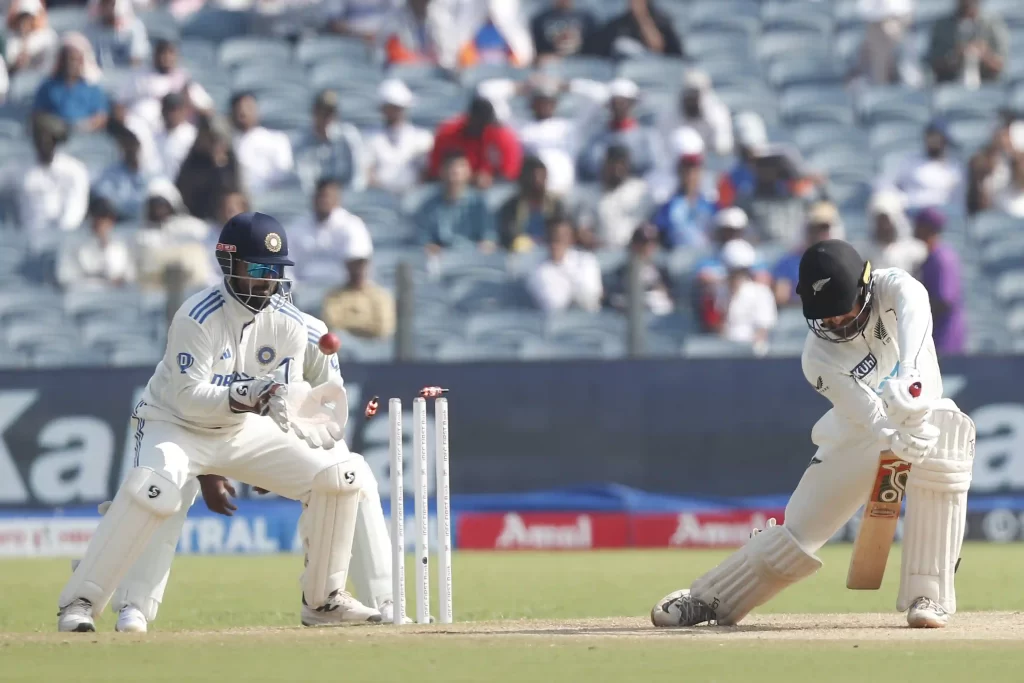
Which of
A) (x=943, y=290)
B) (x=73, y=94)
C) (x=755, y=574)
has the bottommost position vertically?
(x=755, y=574)

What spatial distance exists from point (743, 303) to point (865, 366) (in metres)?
6.51

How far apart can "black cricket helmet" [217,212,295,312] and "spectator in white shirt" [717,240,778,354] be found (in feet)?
21.4

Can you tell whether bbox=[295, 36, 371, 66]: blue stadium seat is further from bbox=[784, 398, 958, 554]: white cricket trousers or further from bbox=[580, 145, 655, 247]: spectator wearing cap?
bbox=[784, 398, 958, 554]: white cricket trousers

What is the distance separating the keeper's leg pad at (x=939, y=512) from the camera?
738 centimetres

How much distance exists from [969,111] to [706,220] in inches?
131

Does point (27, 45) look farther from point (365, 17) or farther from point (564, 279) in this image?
point (564, 279)

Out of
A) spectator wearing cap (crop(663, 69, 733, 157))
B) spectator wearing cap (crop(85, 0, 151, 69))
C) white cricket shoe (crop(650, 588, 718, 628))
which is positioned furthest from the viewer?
spectator wearing cap (crop(85, 0, 151, 69))

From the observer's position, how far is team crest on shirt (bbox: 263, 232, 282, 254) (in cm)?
786

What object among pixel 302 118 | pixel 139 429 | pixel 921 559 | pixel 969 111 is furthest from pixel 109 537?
pixel 969 111

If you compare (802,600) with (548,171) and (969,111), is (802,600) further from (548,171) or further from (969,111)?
(969,111)

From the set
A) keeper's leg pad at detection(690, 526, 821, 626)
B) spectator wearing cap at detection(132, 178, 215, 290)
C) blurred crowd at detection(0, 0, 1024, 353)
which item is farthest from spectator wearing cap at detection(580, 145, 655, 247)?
keeper's leg pad at detection(690, 526, 821, 626)

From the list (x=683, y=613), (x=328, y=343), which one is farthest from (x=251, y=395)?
(x=683, y=613)

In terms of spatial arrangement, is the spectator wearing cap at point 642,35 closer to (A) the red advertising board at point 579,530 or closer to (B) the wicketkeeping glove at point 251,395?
(A) the red advertising board at point 579,530

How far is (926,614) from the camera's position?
24.4 ft
